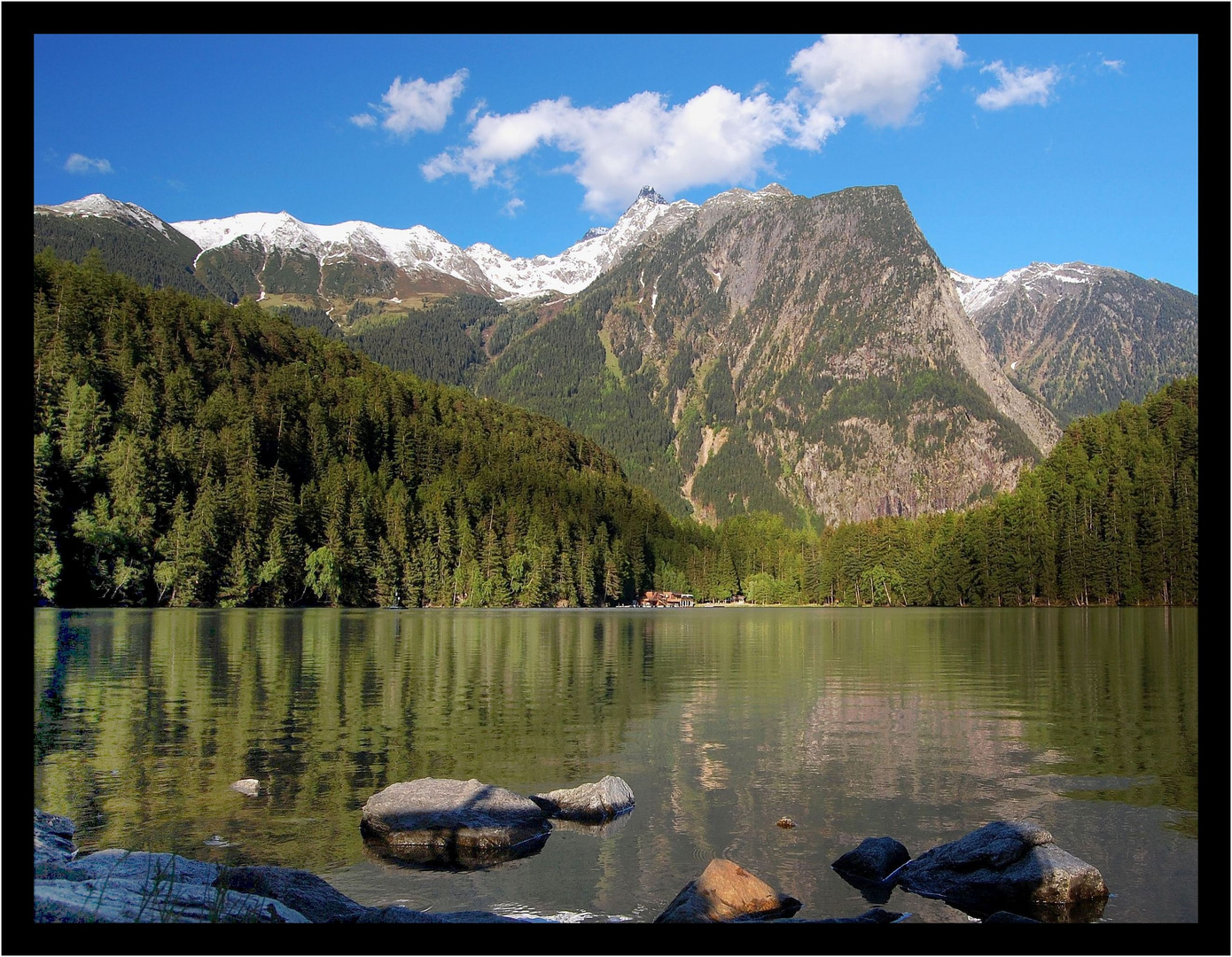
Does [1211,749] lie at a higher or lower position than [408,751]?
higher

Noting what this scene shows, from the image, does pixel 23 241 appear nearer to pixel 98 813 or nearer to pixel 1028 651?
pixel 98 813

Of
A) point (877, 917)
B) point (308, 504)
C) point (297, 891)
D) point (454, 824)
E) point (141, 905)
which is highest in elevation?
point (308, 504)

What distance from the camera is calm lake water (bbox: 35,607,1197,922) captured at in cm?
1705

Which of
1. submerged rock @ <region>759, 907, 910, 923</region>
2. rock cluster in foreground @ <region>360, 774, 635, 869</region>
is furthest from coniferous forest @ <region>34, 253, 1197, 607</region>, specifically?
submerged rock @ <region>759, 907, 910, 923</region>

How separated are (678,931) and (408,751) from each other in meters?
22.4

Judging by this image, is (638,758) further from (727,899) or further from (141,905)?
(141,905)

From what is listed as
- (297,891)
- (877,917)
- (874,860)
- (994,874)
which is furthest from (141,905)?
(994,874)

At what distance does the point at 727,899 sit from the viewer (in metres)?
14.2

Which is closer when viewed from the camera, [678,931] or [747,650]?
[678,931]

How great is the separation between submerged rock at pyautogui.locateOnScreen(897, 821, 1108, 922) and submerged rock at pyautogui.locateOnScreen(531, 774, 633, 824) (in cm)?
679

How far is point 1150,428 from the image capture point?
17338cm

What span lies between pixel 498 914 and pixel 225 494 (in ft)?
441

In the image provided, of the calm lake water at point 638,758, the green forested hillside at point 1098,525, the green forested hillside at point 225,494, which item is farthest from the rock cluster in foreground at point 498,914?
the green forested hillside at point 1098,525

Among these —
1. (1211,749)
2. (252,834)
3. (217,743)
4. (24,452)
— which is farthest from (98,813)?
(1211,749)
